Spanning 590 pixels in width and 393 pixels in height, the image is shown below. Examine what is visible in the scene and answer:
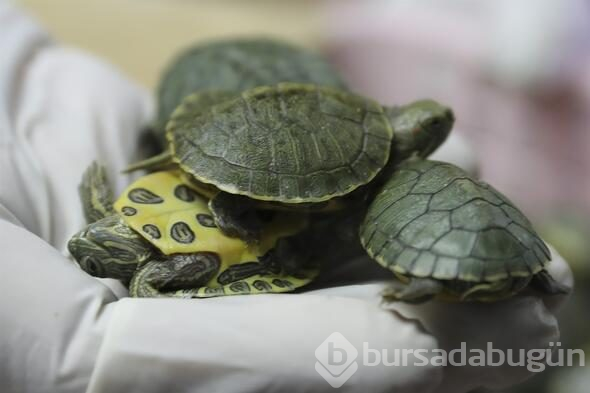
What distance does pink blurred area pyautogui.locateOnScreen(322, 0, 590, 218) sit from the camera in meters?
1.67

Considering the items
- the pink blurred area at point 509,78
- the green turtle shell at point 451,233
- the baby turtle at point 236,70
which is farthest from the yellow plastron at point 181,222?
the pink blurred area at point 509,78

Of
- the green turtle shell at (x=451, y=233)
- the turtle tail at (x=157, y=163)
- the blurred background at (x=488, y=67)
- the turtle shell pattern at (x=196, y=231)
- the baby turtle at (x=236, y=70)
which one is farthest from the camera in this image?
the blurred background at (x=488, y=67)

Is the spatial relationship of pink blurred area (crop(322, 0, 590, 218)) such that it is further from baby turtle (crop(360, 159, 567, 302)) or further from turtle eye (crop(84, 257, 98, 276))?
turtle eye (crop(84, 257, 98, 276))

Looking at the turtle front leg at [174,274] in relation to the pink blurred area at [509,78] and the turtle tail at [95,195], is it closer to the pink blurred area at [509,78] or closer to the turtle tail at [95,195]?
the turtle tail at [95,195]

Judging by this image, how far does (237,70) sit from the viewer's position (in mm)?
1077

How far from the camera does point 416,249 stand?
67cm

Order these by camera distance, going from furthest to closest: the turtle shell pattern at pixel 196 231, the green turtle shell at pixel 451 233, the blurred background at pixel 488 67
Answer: the blurred background at pixel 488 67
the turtle shell pattern at pixel 196 231
the green turtle shell at pixel 451 233

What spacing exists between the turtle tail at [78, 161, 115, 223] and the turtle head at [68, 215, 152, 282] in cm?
6

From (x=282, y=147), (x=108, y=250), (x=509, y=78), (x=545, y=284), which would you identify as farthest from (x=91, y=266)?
(x=509, y=78)

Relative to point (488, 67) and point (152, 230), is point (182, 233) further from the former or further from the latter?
point (488, 67)

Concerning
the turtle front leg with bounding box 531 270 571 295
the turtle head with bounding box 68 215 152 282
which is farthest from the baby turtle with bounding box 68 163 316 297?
the turtle front leg with bounding box 531 270 571 295

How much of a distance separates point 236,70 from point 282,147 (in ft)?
1.15

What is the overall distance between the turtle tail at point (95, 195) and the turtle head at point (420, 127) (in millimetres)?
354

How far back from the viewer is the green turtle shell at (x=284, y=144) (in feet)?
2.48
